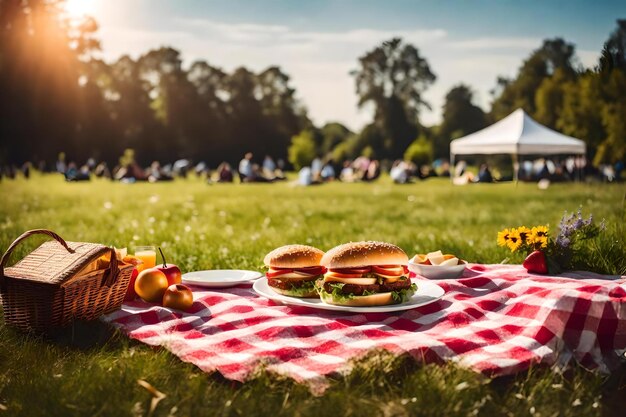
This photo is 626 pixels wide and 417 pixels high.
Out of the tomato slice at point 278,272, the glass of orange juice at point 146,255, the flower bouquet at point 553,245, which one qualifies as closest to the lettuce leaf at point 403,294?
the tomato slice at point 278,272

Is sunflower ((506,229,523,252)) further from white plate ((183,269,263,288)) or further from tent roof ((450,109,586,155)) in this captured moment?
tent roof ((450,109,586,155))

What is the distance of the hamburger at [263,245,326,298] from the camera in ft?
13.1

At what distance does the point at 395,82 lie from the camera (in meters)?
49.8

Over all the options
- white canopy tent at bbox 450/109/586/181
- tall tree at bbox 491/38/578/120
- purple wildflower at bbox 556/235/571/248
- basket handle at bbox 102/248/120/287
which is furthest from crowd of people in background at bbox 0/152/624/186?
A: basket handle at bbox 102/248/120/287

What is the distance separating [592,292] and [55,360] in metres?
2.70

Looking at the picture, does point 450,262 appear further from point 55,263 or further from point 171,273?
point 55,263

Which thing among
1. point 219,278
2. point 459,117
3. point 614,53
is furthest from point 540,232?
point 459,117

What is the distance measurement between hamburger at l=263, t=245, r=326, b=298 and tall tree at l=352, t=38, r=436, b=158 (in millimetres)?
45146

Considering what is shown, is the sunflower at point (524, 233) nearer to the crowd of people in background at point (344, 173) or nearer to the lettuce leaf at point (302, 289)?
the lettuce leaf at point (302, 289)

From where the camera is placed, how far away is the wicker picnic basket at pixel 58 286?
12.0 ft

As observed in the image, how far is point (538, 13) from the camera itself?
20.1 metres

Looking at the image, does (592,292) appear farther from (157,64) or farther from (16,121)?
(157,64)

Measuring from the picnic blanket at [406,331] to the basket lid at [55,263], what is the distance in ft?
1.24

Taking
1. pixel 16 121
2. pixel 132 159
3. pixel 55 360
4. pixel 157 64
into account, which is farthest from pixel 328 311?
pixel 157 64
